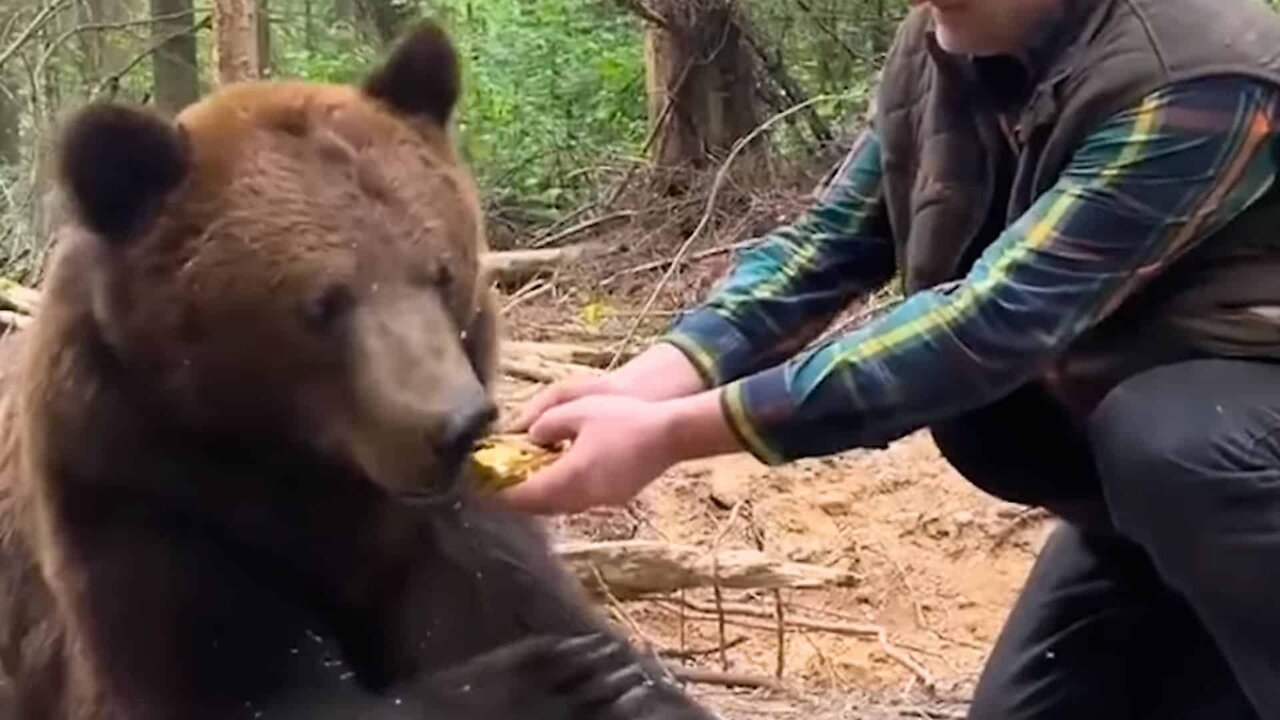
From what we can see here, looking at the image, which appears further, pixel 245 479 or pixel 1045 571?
pixel 1045 571

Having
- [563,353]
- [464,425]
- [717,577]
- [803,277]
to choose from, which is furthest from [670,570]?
[464,425]

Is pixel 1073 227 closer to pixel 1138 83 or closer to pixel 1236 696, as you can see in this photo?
pixel 1138 83

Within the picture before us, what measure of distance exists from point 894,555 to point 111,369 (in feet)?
14.3

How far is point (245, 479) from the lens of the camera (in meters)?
3.03

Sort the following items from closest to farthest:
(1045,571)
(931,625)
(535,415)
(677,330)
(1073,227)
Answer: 1. (1073,227)
2. (535,415)
3. (677,330)
4. (1045,571)
5. (931,625)

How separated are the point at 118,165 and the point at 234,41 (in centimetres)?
552

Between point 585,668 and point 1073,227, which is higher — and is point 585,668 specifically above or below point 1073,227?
below

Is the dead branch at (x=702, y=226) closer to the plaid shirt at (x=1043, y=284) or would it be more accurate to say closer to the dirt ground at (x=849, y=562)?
the dirt ground at (x=849, y=562)

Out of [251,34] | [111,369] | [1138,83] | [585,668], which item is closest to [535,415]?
[585,668]

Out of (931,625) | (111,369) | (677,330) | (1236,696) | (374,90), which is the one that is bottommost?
(931,625)

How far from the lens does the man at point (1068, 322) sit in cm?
316

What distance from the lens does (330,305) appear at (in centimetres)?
281

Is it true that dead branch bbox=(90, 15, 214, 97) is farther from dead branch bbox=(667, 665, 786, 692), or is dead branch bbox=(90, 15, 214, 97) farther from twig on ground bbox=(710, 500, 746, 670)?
dead branch bbox=(667, 665, 786, 692)

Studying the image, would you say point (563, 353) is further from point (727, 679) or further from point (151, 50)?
point (151, 50)
